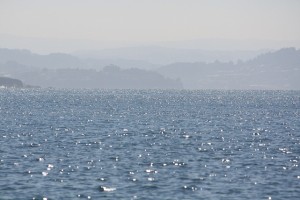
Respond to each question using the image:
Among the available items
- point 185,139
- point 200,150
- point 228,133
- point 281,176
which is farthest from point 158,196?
point 228,133

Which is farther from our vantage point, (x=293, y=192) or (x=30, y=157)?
(x=30, y=157)

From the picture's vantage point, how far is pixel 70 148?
8950 cm

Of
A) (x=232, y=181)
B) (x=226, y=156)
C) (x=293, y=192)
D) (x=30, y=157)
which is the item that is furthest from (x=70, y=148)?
(x=293, y=192)

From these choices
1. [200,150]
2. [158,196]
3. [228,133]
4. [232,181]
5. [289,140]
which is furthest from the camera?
[228,133]

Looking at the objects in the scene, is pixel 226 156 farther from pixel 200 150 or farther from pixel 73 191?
pixel 73 191

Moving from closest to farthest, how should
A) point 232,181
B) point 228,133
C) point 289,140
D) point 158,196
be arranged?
point 158,196 → point 232,181 → point 289,140 → point 228,133

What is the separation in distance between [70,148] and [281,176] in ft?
99.4

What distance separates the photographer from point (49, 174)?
220ft

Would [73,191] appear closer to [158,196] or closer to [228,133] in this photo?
[158,196]

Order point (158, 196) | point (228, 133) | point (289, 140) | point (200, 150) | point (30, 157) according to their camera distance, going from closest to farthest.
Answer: point (158, 196)
point (30, 157)
point (200, 150)
point (289, 140)
point (228, 133)

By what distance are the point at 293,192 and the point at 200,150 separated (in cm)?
2935

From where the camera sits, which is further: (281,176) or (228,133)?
(228,133)

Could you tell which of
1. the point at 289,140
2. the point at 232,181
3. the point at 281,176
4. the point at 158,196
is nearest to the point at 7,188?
the point at 158,196

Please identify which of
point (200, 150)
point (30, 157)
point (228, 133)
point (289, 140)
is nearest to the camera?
point (30, 157)
